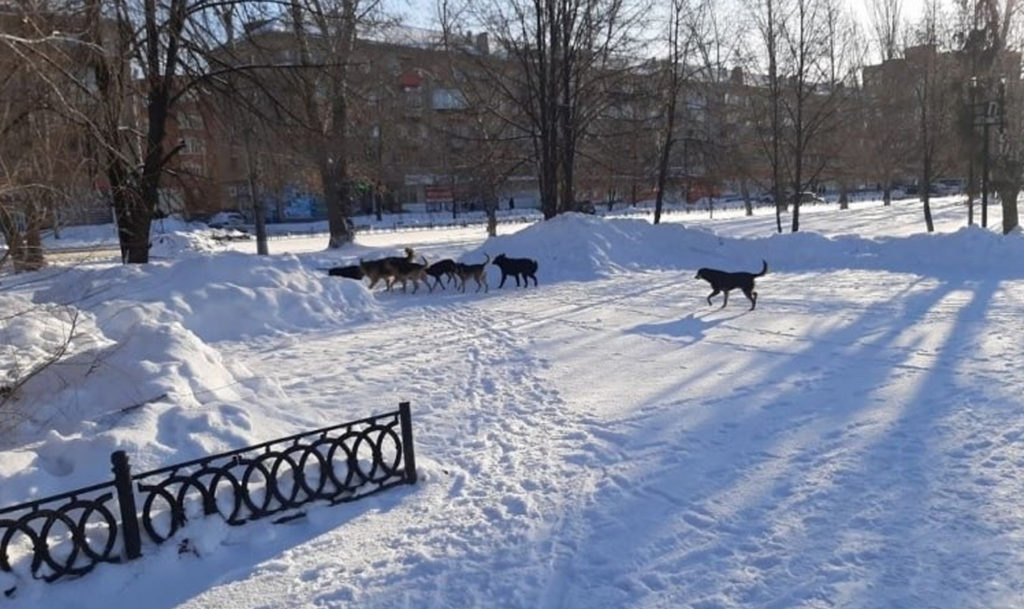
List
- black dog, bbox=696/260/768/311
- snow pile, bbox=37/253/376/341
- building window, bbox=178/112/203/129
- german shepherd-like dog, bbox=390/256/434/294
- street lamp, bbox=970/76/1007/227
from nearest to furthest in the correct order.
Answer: snow pile, bbox=37/253/376/341 → black dog, bbox=696/260/768/311 → building window, bbox=178/112/203/129 → german shepherd-like dog, bbox=390/256/434/294 → street lamp, bbox=970/76/1007/227

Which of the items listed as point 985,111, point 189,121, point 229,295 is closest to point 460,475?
point 229,295

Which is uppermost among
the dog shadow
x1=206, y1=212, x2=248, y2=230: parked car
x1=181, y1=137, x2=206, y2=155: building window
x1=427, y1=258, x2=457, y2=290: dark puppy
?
x1=181, y1=137, x2=206, y2=155: building window

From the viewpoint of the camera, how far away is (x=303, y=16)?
1620 centimetres

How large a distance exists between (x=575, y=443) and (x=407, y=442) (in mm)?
1691

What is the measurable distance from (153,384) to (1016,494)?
24.8 feet

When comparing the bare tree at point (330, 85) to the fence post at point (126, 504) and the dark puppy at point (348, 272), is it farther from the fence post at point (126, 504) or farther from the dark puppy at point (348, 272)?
the fence post at point (126, 504)

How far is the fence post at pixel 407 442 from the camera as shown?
5641mm

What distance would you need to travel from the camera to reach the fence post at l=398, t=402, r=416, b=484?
5.64 metres

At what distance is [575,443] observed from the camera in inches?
256

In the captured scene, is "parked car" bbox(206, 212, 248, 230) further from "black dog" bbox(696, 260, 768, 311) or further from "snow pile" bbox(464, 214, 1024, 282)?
"black dog" bbox(696, 260, 768, 311)

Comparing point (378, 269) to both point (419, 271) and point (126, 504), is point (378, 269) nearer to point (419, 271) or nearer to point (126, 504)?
point (419, 271)

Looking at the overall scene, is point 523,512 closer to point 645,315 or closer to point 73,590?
point 73,590

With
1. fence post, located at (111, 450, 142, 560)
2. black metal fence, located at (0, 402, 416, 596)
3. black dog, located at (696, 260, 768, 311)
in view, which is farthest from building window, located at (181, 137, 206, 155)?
fence post, located at (111, 450, 142, 560)

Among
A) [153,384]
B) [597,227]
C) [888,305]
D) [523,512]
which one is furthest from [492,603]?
[597,227]
